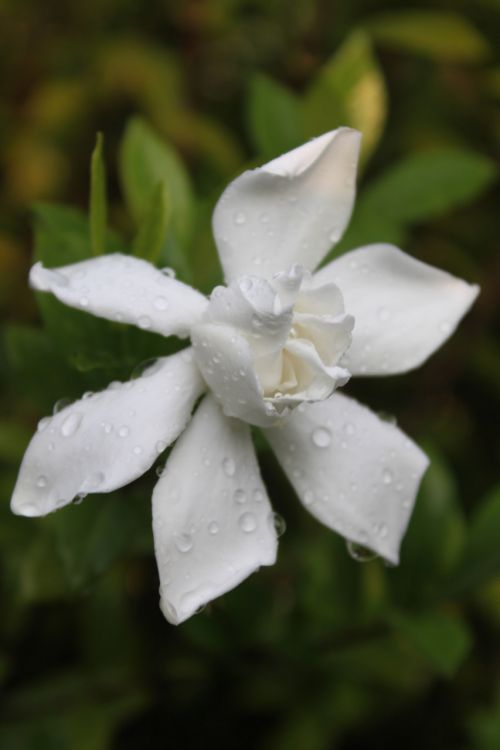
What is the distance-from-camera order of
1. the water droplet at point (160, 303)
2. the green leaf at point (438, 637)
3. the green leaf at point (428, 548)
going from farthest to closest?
the green leaf at point (428, 548) → the green leaf at point (438, 637) → the water droplet at point (160, 303)

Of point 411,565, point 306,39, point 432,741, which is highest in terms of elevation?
point 306,39

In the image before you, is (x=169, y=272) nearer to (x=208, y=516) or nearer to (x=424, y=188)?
(x=208, y=516)

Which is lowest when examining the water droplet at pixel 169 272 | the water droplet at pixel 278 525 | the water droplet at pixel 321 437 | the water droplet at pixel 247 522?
the water droplet at pixel 278 525

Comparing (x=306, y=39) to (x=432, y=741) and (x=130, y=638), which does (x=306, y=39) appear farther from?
(x=432, y=741)

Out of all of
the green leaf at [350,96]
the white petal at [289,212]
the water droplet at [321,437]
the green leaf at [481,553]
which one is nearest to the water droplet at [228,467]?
the water droplet at [321,437]

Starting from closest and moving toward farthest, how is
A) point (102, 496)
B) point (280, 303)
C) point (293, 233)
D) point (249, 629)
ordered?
point (280, 303)
point (293, 233)
point (102, 496)
point (249, 629)

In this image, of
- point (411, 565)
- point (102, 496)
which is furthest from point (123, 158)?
point (411, 565)

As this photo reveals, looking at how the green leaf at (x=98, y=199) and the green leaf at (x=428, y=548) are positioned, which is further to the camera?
the green leaf at (x=428, y=548)

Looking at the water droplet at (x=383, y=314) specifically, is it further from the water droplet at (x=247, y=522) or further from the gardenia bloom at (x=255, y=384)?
the water droplet at (x=247, y=522)
